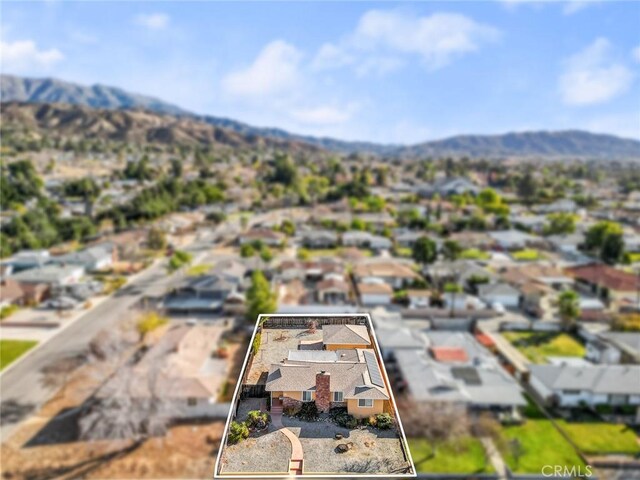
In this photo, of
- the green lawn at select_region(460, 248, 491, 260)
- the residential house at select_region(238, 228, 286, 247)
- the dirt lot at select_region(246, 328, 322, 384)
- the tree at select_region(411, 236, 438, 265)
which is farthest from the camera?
the residential house at select_region(238, 228, 286, 247)

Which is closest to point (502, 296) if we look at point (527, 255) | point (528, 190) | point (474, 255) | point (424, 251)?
point (424, 251)

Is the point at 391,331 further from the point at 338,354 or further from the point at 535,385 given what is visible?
the point at 338,354

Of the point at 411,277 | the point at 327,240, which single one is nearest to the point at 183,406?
the point at 411,277

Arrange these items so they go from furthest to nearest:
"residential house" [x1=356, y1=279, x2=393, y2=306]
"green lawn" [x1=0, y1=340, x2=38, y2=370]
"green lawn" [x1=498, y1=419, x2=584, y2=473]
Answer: "residential house" [x1=356, y1=279, x2=393, y2=306], "green lawn" [x1=0, y1=340, x2=38, y2=370], "green lawn" [x1=498, y1=419, x2=584, y2=473]

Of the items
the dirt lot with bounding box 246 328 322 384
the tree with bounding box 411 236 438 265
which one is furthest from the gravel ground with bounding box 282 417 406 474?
the tree with bounding box 411 236 438 265

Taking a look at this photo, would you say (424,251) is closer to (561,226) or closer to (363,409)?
(561,226)

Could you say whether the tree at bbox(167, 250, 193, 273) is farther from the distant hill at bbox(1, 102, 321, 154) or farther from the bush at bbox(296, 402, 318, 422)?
the distant hill at bbox(1, 102, 321, 154)
